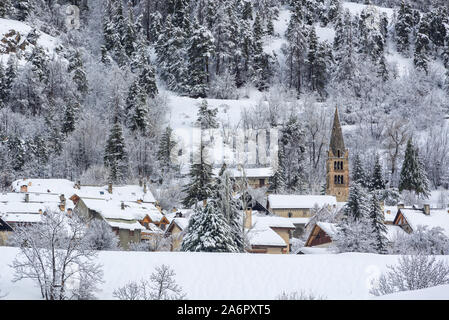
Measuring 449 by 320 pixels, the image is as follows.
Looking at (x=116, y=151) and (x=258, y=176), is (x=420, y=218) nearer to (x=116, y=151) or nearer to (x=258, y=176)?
(x=258, y=176)

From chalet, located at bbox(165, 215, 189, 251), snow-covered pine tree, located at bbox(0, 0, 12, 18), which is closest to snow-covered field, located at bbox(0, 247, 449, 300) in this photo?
chalet, located at bbox(165, 215, 189, 251)

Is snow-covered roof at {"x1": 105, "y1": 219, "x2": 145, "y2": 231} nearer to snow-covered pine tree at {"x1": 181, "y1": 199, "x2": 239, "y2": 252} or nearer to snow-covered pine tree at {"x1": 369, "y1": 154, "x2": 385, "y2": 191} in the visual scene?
snow-covered pine tree at {"x1": 181, "y1": 199, "x2": 239, "y2": 252}

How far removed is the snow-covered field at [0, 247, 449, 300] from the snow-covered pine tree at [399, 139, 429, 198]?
5606 centimetres

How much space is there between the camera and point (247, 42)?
114938 millimetres

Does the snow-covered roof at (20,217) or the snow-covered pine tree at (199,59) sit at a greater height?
the snow-covered pine tree at (199,59)

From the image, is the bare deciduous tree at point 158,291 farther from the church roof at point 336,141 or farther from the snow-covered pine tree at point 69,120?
the snow-covered pine tree at point 69,120

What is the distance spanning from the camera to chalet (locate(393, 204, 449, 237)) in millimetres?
54094

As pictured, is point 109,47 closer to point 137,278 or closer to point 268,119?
point 268,119

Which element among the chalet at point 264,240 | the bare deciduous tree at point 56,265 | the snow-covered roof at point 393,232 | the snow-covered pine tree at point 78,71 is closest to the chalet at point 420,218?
the snow-covered roof at point 393,232

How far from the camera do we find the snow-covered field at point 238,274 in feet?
62.5

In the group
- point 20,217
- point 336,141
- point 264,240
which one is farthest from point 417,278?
point 336,141

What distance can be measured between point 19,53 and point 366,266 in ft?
294

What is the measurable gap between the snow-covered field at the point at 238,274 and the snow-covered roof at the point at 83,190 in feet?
135

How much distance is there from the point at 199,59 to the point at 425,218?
201 feet
